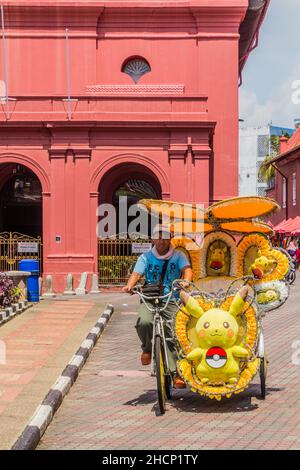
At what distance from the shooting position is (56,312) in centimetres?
1852

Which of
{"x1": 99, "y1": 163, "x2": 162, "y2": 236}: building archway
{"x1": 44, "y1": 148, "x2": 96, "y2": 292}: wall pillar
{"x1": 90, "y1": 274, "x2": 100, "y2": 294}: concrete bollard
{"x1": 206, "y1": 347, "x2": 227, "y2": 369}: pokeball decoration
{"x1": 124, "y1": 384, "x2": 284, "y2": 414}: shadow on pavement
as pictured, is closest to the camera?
{"x1": 206, "y1": 347, "x2": 227, "y2": 369}: pokeball decoration

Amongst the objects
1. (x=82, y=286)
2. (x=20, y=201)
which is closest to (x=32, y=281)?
(x=82, y=286)

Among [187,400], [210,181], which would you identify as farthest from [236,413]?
[210,181]

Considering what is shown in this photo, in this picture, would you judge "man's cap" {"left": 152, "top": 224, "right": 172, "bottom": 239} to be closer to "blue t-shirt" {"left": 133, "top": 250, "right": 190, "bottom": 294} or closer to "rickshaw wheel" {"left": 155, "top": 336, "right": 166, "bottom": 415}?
"blue t-shirt" {"left": 133, "top": 250, "right": 190, "bottom": 294}

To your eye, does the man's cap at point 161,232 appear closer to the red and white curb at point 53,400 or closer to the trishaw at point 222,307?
the trishaw at point 222,307

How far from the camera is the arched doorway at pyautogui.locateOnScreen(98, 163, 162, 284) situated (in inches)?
1083

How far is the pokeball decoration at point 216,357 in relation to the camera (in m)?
8.34

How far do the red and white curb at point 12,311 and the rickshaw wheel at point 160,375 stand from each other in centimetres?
769

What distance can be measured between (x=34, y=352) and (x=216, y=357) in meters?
4.43

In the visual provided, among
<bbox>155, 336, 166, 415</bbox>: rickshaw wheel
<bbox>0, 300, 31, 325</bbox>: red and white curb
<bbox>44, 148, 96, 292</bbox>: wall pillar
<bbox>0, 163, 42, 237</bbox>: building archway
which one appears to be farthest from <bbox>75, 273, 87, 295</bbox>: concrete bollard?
<bbox>155, 336, 166, 415</bbox>: rickshaw wheel

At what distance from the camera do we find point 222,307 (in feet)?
28.5

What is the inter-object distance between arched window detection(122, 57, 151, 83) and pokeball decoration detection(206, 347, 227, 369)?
74.0 ft

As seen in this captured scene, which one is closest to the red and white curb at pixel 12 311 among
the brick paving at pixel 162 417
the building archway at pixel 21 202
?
the brick paving at pixel 162 417

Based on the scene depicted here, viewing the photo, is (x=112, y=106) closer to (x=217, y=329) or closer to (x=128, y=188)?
(x=128, y=188)
